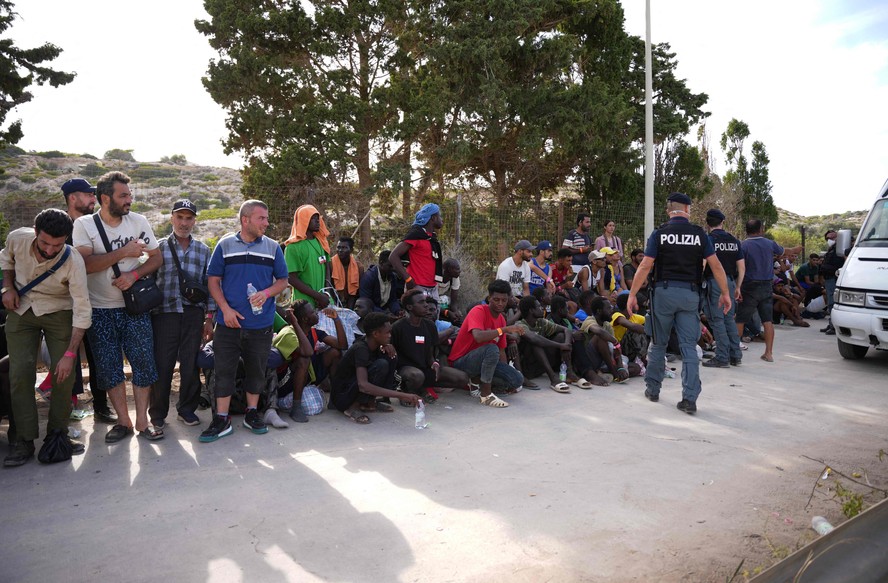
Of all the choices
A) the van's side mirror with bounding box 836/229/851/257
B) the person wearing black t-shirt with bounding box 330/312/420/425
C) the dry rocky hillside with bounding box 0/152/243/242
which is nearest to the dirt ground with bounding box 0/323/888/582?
the person wearing black t-shirt with bounding box 330/312/420/425

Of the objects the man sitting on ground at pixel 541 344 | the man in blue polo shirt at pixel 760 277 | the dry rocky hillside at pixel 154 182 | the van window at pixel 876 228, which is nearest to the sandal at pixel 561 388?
the man sitting on ground at pixel 541 344

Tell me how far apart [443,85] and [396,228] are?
3.68 metres

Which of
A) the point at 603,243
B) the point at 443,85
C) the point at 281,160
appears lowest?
the point at 603,243

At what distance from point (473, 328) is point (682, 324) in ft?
6.97

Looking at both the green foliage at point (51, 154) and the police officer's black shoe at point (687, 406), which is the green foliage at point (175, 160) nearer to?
the green foliage at point (51, 154)

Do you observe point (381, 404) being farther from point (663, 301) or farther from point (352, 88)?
point (352, 88)

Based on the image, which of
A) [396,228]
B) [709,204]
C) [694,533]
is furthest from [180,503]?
[709,204]

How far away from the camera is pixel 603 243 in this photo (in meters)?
10.4

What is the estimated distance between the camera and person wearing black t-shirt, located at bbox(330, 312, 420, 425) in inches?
217

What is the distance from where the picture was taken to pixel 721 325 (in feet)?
26.9

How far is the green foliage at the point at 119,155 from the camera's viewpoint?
152 feet

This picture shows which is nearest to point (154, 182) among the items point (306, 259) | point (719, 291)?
point (306, 259)

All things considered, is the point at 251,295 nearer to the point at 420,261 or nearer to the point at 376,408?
the point at 376,408

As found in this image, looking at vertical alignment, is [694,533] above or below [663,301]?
below
